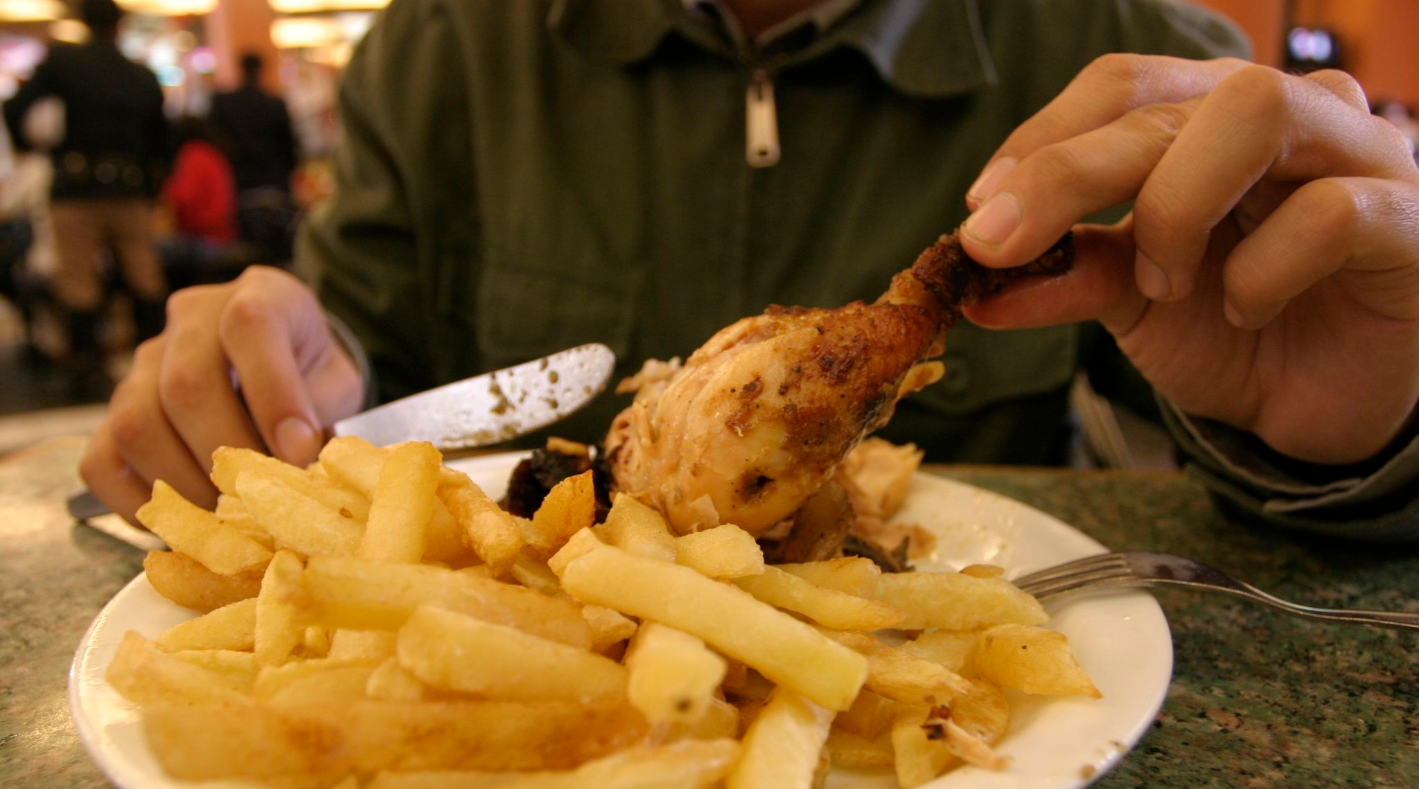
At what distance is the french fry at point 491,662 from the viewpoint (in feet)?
2.54

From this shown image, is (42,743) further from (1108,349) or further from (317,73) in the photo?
(317,73)

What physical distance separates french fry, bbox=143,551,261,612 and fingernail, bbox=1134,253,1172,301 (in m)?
1.32

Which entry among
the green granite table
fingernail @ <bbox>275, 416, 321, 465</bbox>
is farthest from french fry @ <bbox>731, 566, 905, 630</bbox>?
fingernail @ <bbox>275, 416, 321, 465</bbox>

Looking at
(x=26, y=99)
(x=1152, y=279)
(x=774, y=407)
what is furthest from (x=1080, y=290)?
(x=26, y=99)

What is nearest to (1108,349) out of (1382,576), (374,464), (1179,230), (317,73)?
(1382,576)

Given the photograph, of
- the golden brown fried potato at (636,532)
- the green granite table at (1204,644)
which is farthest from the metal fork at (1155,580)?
the golden brown fried potato at (636,532)

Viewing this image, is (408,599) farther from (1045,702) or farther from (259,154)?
(259,154)

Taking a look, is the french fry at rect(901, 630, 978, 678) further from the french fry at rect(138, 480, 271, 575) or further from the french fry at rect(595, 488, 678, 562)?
the french fry at rect(138, 480, 271, 575)

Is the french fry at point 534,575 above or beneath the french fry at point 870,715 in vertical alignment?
above

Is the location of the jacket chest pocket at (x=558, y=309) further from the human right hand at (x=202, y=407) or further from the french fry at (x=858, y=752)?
the french fry at (x=858, y=752)

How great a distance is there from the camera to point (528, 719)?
764 millimetres

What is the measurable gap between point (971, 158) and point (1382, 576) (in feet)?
4.90

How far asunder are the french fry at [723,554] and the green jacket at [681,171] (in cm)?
158

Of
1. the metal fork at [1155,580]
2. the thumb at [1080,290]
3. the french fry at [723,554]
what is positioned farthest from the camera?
the thumb at [1080,290]
